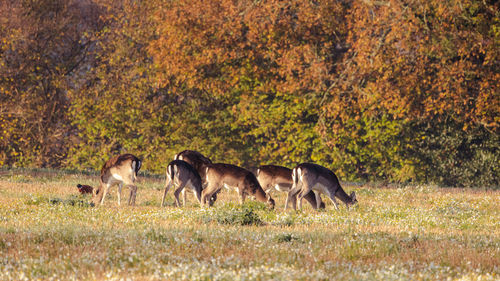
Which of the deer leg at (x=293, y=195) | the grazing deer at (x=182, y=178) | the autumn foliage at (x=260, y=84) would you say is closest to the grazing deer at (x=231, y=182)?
the grazing deer at (x=182, y=178)

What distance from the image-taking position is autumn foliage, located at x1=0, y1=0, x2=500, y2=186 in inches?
1059

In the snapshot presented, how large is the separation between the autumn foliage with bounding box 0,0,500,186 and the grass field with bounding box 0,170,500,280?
1067 centimetres

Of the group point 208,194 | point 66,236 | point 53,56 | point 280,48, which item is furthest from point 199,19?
point 66,236

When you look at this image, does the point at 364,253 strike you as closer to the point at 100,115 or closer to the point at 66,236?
the point at 66,236

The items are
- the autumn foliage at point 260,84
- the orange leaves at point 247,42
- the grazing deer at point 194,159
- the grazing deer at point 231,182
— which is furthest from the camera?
the orange leaves at point 247,42

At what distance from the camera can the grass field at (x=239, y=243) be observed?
8.75 meters

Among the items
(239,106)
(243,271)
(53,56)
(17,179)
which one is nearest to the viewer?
(243,271)

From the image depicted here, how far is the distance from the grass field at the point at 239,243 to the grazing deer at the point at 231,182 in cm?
110

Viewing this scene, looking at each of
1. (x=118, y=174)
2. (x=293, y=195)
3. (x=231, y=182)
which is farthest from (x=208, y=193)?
(x=118, y=174)

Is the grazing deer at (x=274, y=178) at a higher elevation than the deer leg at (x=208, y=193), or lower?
higher

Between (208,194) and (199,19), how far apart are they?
13.3 m

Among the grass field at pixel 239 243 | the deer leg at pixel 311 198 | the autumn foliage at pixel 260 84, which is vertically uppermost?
the autumn foliage at pixel 260 84

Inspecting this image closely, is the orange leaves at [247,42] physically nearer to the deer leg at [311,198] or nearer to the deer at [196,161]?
the deer at [196,161]

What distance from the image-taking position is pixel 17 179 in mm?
24062
